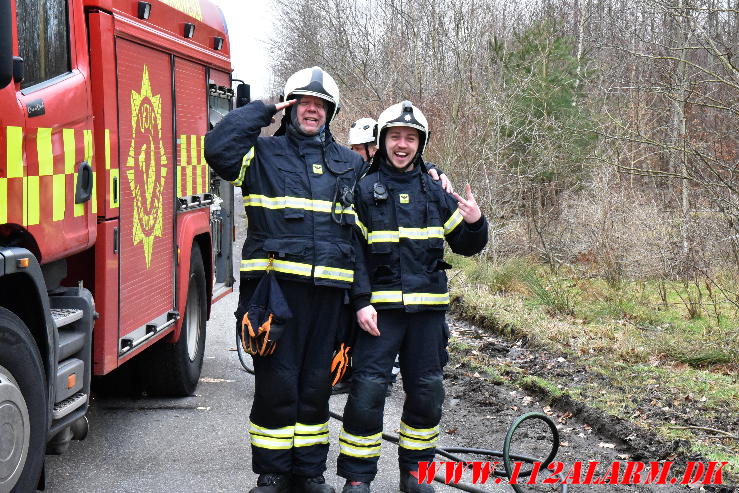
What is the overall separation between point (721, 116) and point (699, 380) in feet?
11.0

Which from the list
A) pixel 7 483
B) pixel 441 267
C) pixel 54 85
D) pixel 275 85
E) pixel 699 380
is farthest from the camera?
pixel 275 85

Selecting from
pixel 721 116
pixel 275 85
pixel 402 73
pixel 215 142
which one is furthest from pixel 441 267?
pixel 275 85

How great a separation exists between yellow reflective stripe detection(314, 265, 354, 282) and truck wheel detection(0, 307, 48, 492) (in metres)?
1.30

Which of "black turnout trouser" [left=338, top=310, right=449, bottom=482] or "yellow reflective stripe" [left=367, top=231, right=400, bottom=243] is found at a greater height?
A: "yellow reflective stripe" [left=367, top=231, right=400, bottom=243]

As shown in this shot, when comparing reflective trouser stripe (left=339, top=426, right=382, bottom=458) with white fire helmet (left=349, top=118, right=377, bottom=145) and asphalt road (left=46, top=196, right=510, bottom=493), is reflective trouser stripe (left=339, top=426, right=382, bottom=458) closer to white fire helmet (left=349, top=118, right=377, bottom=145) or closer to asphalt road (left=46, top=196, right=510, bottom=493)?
asphalt road (left=46, top=196, right=510, bottom=493)

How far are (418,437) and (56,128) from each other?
2259mm

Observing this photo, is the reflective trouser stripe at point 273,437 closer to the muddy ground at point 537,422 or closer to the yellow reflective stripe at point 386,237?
the yellow reflective stripe at point 386,237

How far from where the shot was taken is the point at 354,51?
24.3m

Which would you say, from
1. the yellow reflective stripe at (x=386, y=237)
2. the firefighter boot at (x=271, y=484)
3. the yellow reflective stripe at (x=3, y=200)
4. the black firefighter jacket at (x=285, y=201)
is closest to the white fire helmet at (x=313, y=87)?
the black firefighter jacket at (x=285, y=201)

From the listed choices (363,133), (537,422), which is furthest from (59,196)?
(537,422)

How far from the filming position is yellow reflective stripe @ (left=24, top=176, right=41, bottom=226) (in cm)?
387

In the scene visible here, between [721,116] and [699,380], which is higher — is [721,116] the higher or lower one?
the higher one

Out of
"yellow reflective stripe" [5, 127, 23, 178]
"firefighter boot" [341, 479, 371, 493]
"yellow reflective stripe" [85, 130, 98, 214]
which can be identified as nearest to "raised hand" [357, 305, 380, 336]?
"firefighter boot" [341, 479, 371, 493]

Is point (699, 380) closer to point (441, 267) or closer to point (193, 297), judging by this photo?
point (441, 267)
